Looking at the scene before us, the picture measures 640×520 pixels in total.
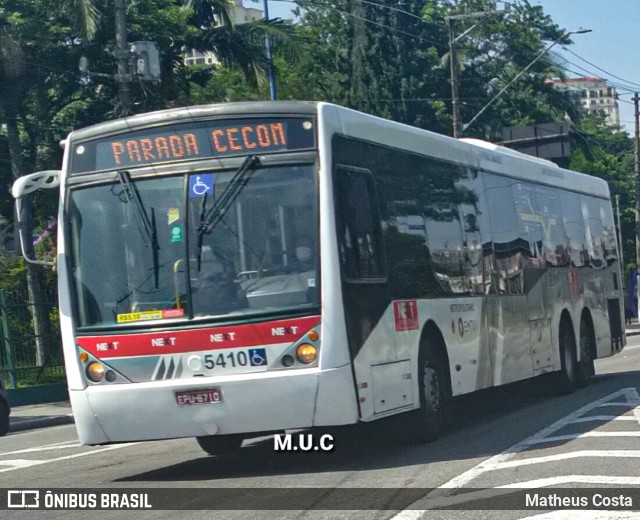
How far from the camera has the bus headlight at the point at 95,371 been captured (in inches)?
447

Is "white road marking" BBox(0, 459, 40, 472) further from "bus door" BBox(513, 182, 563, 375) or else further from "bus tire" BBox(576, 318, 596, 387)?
"bus tire" BBox(576, 318, 596, 387)

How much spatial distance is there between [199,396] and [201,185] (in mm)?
1821

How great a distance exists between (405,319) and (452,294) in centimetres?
179

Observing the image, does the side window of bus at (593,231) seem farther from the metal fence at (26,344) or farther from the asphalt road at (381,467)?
the metal fence at (26,344)

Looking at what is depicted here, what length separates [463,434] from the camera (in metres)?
13.7

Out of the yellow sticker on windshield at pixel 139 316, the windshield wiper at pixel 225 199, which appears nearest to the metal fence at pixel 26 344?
the yellow sticker on windshield at pixel 139 316

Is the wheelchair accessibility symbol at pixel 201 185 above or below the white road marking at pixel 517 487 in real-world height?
above

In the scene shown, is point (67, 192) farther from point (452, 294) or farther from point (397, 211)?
point (452, 294)

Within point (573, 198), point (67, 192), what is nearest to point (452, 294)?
point (67, 192)

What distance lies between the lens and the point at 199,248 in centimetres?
1115

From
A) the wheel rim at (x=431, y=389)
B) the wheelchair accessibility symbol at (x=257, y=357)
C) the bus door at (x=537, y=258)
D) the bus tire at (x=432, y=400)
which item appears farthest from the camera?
the bus door at (x=537, y=258)

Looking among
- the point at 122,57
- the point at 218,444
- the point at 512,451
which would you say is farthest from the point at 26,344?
the point at 512,451

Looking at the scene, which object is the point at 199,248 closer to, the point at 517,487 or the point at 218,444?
the point at 218,444

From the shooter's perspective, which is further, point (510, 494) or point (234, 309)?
point (234, 309)
